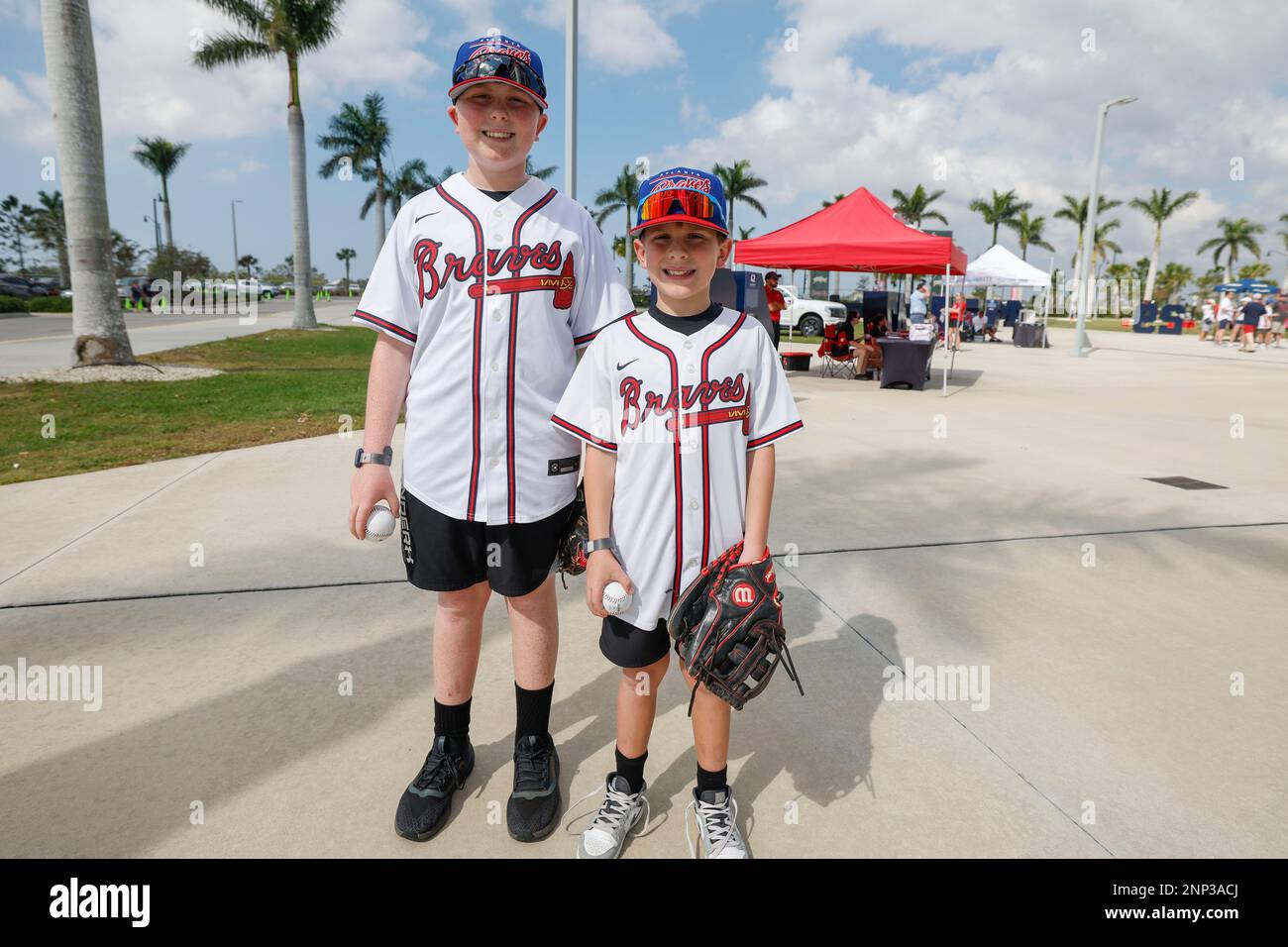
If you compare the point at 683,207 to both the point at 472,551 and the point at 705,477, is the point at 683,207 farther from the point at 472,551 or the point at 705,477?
the point at 472,551

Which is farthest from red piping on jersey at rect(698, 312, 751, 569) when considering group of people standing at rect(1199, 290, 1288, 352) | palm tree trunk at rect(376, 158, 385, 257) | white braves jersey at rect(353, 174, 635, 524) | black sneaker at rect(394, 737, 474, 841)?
palm tree trunk at rect(376, 158, 385, 257)

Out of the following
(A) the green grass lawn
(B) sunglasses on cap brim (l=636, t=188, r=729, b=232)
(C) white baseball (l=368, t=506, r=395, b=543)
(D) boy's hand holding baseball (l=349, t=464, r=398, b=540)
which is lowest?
(A) the green grass lawn

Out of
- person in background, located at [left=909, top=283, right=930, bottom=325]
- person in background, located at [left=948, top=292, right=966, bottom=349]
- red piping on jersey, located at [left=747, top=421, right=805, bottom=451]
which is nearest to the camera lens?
red piping on jersey, located at [left=747, top=421, right=805, bottom=451]

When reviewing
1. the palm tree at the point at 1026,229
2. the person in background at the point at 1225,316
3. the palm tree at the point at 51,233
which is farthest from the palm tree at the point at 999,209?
the palm tree at the point at 51,233

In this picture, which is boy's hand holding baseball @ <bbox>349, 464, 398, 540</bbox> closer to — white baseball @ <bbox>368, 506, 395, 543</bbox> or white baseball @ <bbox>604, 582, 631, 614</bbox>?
white baseball @ <bbox>368, 506, 395, 543</bbox>

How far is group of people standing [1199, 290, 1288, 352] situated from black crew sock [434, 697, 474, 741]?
86.8ft

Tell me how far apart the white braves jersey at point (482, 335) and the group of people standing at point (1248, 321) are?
26.2 metres

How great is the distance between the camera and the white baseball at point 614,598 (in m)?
1.84

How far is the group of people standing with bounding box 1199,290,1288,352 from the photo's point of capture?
72.2 ft

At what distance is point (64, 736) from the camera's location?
237 cm

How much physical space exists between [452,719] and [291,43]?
952 inches

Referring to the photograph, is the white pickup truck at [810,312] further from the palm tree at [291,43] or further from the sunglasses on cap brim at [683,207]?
the sunglasses on cap brim at [683,207]
